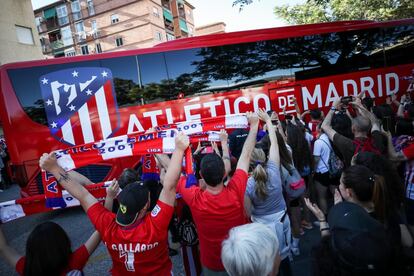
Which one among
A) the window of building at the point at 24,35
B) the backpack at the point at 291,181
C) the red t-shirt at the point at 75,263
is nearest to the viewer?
the red t-shirt at the point at 75,263

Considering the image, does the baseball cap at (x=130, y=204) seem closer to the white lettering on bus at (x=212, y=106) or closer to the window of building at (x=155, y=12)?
the white lettering on bus at (x=212, y=106)

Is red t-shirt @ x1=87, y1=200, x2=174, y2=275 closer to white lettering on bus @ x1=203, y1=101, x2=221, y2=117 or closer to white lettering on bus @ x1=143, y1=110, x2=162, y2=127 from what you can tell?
white lettering on bus @ x1=143, y1=110, x2=162, y2=127

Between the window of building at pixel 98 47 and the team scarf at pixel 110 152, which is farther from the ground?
the window of building at pixel 98 47

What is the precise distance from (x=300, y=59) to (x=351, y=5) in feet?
40.3

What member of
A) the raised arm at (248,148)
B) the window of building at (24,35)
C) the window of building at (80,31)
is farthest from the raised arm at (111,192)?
the window of building at (80,31)

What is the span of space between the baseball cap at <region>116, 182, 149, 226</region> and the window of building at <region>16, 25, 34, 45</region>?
2204 centimetres

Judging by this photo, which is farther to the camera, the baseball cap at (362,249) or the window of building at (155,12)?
the window of building at (155,12)

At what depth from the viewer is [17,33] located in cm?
1828

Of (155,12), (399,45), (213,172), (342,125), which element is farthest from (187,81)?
(155,12)

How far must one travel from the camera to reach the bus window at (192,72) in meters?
5.88

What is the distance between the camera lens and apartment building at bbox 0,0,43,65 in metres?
17.2

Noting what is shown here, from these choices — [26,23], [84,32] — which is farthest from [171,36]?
[26,23]

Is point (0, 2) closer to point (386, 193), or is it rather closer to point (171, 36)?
point (171, 36)

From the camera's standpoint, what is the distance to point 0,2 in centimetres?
1728
